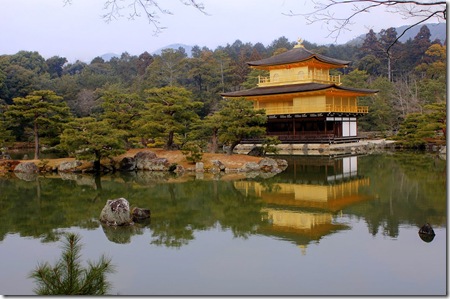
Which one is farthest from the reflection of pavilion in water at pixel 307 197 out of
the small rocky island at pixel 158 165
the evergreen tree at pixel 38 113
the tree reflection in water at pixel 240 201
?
the evergreen tree at pixel 38 113

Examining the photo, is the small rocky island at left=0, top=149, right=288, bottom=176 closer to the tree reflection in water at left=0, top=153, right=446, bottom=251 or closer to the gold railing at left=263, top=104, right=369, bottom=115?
the tree reflection in water at left=0, top=153, right=446, bottom=251

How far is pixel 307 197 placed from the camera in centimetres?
1087

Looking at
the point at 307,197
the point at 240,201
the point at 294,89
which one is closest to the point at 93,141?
the point at 240,201

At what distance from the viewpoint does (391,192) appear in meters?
11.2

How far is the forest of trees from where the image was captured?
17.8 metres

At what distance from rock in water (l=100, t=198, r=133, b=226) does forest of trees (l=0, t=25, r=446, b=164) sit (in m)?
5.19

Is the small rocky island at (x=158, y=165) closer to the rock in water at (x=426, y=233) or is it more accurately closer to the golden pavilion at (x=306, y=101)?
the golden pavilion at (x=306, y=101)

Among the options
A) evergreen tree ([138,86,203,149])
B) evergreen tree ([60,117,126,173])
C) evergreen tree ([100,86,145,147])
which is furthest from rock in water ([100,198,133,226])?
evergreen tree ([100,86,145,147])

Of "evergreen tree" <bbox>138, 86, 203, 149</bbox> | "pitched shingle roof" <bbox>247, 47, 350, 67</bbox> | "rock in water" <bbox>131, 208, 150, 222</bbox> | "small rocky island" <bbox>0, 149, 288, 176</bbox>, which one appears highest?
"pitched shingle roof" <bbox>247, 47, 350, 67</bbox>

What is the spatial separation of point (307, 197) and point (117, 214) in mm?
4535

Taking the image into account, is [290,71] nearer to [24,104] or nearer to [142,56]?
[24,104]

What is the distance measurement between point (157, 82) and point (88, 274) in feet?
125

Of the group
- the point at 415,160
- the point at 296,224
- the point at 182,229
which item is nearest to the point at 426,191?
the point at 296,224

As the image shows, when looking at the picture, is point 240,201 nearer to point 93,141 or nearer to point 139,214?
point 139,214
